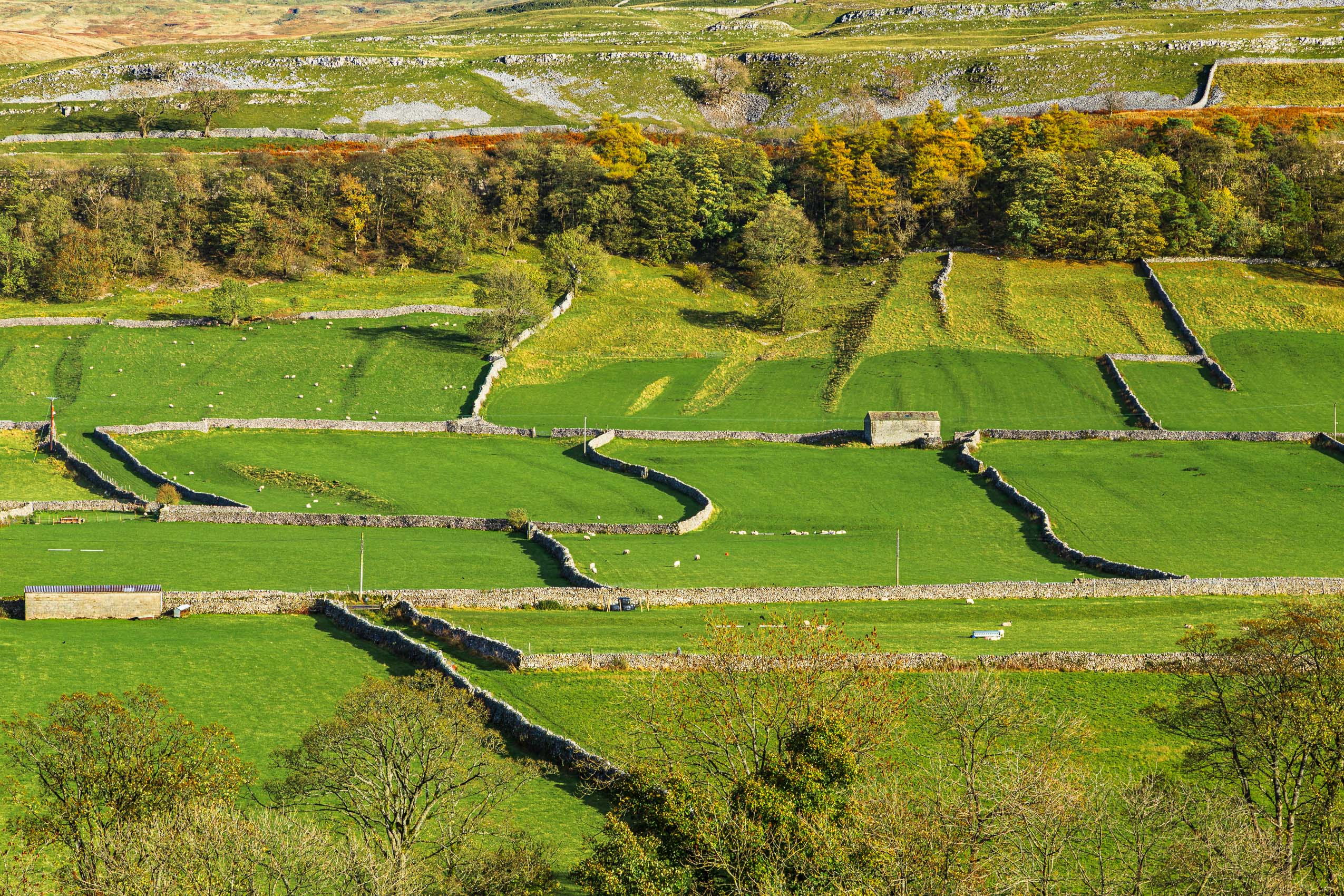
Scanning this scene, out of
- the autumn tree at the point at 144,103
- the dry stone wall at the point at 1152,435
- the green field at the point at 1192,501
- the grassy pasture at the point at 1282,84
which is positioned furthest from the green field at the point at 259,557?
the grassy pasture at the point at 1282,84

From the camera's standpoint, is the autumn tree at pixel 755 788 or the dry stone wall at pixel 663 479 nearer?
the autumn tree at pixel 755 788

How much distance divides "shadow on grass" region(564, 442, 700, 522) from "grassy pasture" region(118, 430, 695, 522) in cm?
13

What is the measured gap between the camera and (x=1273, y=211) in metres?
121

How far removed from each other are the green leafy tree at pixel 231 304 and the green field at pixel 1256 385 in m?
72.1

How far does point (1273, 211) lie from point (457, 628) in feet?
328

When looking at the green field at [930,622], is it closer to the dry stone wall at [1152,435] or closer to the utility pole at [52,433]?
the dry stone wall at [1152,435]

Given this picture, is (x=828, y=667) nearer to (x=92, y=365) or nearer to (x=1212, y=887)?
(x=1212, y=887)

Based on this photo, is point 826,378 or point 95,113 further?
point 95,113

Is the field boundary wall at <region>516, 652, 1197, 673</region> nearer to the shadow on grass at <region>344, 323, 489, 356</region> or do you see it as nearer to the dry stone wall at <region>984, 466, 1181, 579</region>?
the dry stone wall at <region>984, 466, 1181, 579</region>

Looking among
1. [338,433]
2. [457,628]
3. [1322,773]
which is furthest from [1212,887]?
[338,433]

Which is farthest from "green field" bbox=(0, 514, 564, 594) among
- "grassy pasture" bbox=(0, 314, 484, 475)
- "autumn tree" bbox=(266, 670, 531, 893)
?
"autumn tree" bbox=(266, 670, 531, 893)

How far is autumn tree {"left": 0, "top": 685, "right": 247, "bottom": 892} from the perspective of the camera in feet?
102

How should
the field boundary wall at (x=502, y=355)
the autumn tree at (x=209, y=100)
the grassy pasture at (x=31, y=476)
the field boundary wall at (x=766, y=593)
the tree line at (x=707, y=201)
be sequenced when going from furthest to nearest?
the autumn tree at (x=209, y=100), the tree line at (x=707, y=201), the field boundary wall at (x=502, y=355), the grassy pasture at (x=31, y=476), the field boundary wall at (x=766, y=593)

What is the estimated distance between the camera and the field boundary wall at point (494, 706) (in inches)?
1609
